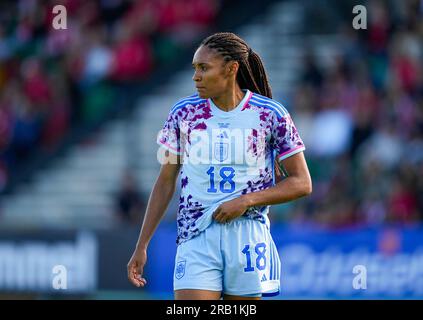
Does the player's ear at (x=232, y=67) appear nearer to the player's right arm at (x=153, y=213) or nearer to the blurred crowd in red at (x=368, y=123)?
the player's right arm at (x=153, y=213)

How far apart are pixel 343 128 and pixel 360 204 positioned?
1.28 meters

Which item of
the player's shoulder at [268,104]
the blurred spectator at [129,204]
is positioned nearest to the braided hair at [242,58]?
the player's shoulder at [268,104]

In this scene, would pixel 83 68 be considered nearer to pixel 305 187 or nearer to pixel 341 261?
pixel 341 261

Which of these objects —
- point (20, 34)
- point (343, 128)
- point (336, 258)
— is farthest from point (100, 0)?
point (336, 258)

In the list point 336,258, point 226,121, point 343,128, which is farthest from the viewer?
point 343,128

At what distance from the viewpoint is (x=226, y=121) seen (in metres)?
6.61

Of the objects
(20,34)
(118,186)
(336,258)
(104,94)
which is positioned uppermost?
(20,34)

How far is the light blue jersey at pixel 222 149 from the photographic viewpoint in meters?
6.55

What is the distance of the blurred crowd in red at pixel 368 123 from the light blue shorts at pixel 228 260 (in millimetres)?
7330

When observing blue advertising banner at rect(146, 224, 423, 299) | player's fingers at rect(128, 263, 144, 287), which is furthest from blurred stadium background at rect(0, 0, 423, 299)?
player's fingers at rect(128, 263, 144, 287)

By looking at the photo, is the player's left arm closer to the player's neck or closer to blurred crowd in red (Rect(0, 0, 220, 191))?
the player's neck

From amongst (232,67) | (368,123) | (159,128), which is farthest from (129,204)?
(232,67)

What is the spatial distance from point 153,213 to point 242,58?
106cm

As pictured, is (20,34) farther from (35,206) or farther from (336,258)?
(336,258)
